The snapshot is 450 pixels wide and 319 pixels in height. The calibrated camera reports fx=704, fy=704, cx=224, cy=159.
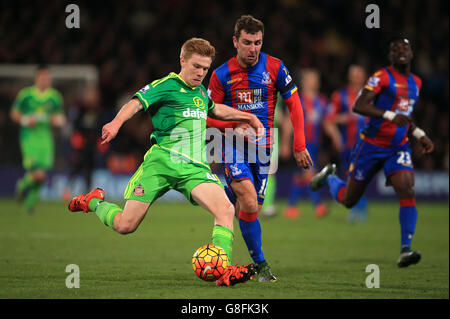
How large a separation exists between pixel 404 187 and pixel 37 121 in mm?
7987

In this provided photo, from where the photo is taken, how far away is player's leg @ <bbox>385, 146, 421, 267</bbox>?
24.2 ft

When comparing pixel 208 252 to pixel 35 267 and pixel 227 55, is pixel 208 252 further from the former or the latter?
pixel 227 55

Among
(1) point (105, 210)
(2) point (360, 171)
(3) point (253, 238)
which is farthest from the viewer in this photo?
(2) point (360, 171)

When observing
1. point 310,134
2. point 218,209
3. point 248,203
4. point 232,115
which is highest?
point 310,134

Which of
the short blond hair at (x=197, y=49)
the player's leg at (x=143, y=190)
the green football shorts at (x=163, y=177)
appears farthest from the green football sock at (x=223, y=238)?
the short blond hair at (x=197, y=49)

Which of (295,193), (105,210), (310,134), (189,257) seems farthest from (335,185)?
(310,134)

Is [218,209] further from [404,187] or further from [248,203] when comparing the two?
[404,187]

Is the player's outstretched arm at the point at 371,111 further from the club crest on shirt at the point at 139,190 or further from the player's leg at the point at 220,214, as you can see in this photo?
the club crest on shirt at the point at 139,190

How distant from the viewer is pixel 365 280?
631 cm

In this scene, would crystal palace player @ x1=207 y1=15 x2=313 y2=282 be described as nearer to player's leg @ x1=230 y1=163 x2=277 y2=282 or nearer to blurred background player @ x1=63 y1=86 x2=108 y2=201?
player's leg @ x1=230 y1=163 x2=277 y2=282

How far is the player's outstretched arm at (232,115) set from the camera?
6.02 m

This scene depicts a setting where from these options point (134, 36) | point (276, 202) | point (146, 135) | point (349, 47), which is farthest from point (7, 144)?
point (349, 47)

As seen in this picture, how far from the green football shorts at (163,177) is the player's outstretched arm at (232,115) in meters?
0.57

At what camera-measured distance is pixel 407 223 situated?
7.40 m
